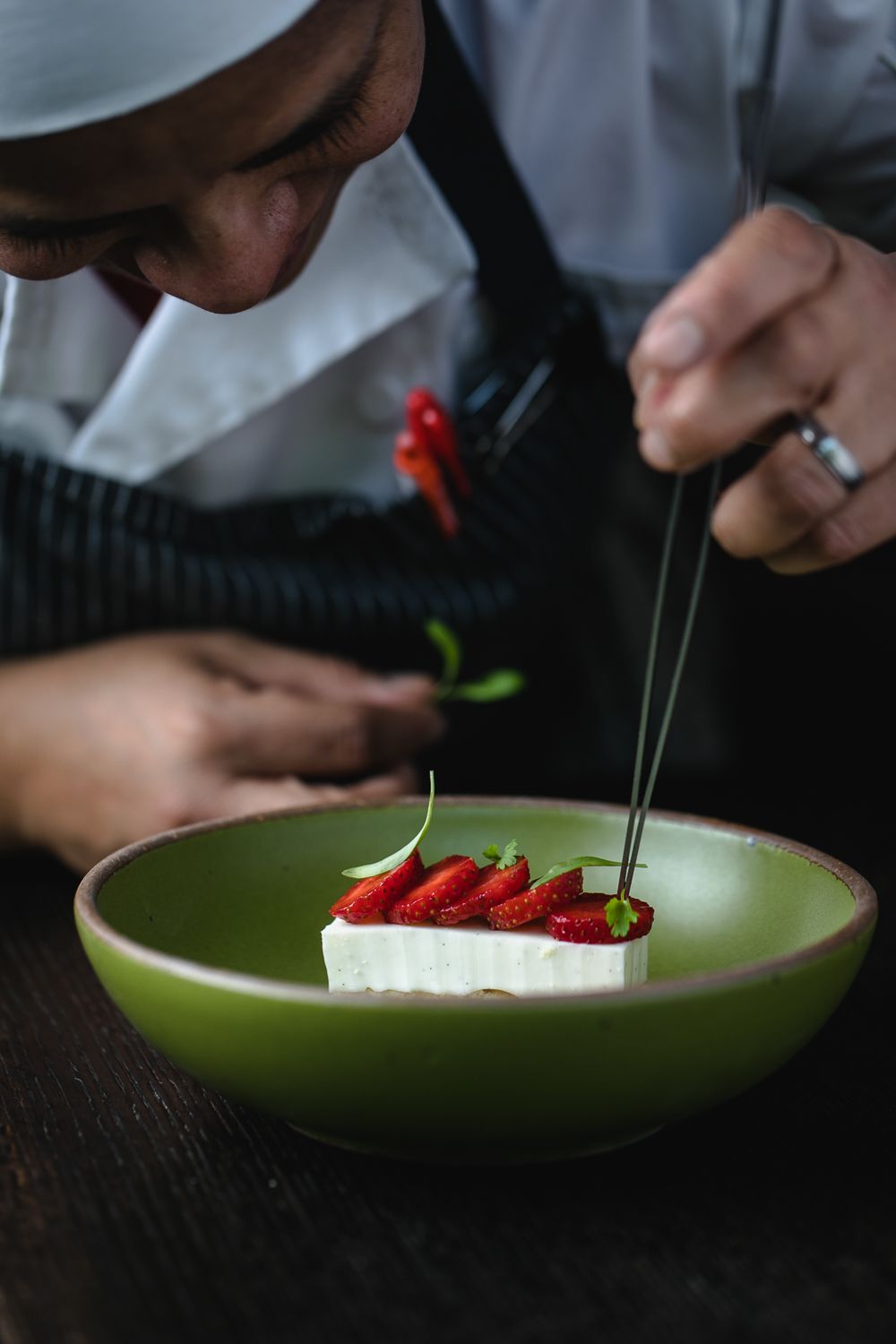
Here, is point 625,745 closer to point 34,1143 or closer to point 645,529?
point 645,529

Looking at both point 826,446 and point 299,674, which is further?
point 299,674

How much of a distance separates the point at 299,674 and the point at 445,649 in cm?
13

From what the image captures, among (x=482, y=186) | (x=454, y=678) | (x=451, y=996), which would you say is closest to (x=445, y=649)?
(x=454, y=678)

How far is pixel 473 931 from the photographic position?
2.00ft

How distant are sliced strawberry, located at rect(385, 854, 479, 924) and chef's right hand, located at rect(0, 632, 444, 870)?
0.23 meters

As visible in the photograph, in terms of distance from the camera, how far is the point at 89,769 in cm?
91

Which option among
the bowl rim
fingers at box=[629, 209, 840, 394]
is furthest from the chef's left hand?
the bowl rim

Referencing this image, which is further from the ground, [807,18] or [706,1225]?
[807,18]

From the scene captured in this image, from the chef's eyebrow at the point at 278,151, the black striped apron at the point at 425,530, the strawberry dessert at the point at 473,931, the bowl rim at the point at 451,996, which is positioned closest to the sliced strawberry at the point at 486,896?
the strawberry dessert at the point at 473,931

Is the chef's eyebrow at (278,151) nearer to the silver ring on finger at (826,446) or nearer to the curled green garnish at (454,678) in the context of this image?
the silver ring on finger at (826,446)

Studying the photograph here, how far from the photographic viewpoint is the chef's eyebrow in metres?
0.54

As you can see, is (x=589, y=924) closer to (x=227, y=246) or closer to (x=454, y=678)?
(x=227, y=246)

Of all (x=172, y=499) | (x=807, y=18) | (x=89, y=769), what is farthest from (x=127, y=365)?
(x=807, y=18)

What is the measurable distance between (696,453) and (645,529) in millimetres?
895
